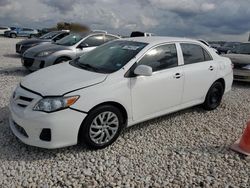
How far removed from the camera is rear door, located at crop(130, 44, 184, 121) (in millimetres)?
3910

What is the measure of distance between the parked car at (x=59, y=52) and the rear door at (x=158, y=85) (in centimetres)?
481

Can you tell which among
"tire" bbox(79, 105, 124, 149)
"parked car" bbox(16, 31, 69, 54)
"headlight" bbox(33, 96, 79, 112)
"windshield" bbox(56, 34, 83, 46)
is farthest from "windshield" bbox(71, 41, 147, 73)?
"parked car" bbox(16, 31, 69, 54)

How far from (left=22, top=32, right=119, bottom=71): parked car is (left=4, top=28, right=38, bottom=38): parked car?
1206 inches

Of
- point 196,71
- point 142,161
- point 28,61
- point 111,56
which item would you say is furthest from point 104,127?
point 28,61

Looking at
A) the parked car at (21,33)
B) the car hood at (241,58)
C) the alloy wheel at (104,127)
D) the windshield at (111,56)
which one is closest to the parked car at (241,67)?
the car hood at (241,58)

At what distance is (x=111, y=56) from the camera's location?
14.1ft

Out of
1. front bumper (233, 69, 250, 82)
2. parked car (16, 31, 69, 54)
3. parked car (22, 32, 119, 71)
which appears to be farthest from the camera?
parked car (16, 31, 69, 54)

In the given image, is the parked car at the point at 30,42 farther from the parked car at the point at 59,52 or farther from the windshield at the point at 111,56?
the windshield at the point at 111,56

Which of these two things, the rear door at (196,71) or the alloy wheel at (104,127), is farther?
the rear door at (196,71)

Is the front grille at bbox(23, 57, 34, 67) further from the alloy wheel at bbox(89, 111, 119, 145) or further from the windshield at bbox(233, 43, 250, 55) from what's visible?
the windshield at bbox(233, 43, 250, 55)

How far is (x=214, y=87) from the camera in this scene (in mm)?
5336

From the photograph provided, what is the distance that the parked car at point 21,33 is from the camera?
3651 cm

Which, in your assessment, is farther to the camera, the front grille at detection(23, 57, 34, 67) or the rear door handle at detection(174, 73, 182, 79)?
the front grille at detection(23, 57, 34, 67)

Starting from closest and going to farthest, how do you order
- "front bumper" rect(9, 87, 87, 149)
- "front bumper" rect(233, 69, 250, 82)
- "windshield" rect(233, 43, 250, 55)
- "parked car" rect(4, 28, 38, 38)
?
"front bumper" rect(9, 87, 87, 149), "front bumper" rect(233, 69, 250, 82), "windshield" rect(233, 43, 250, 55), "parked car" rect(4, 28, 38, 38)
